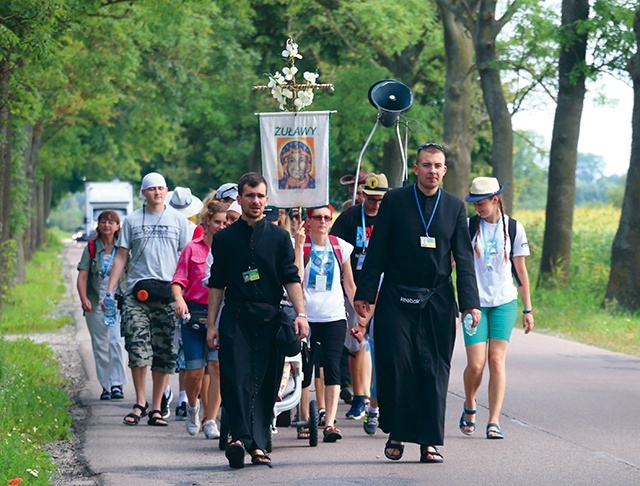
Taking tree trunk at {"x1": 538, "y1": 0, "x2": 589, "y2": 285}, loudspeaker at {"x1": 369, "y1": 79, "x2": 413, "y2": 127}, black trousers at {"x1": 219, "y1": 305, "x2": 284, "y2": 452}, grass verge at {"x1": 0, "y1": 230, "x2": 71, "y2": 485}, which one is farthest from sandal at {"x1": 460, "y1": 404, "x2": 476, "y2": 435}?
tree trunk at {"x1": 538, "y1": 0, "x2": 589, "y2": 285}

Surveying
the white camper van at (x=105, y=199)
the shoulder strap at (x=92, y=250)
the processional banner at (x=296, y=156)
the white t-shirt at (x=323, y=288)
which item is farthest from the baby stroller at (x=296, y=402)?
the white camper van at (x=105, y=199)

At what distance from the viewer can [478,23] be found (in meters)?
27.2

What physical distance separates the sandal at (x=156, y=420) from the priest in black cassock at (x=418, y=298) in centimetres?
287

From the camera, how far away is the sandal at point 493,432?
1031 cm

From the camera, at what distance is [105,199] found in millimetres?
62438

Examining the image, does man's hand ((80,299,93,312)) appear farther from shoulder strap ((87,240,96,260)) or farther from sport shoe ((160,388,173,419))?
sport shoe ((160,388,173,419))

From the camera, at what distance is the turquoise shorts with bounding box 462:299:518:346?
1043cm

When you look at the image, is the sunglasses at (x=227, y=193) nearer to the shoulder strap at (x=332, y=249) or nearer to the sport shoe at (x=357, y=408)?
the shoulder strap at (x=332, y=249)

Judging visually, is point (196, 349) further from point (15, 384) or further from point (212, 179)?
point (212, 179)

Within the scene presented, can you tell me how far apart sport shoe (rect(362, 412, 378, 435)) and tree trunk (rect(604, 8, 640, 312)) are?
40.2 ft

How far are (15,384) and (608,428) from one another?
5095mm

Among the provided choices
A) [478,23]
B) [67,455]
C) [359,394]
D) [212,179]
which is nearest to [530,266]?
[478,23]

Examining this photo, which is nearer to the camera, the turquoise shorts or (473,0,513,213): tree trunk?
the turquoise shorts

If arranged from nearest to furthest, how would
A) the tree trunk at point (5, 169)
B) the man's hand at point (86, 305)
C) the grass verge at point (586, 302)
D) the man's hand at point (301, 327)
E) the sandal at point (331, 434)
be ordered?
the man's hand at point (301, 327), the sandal at point (331, 434), the man's hand at point (86, 305), the tree trunk at point (5, 169), the grass verge at point (586, 302)
